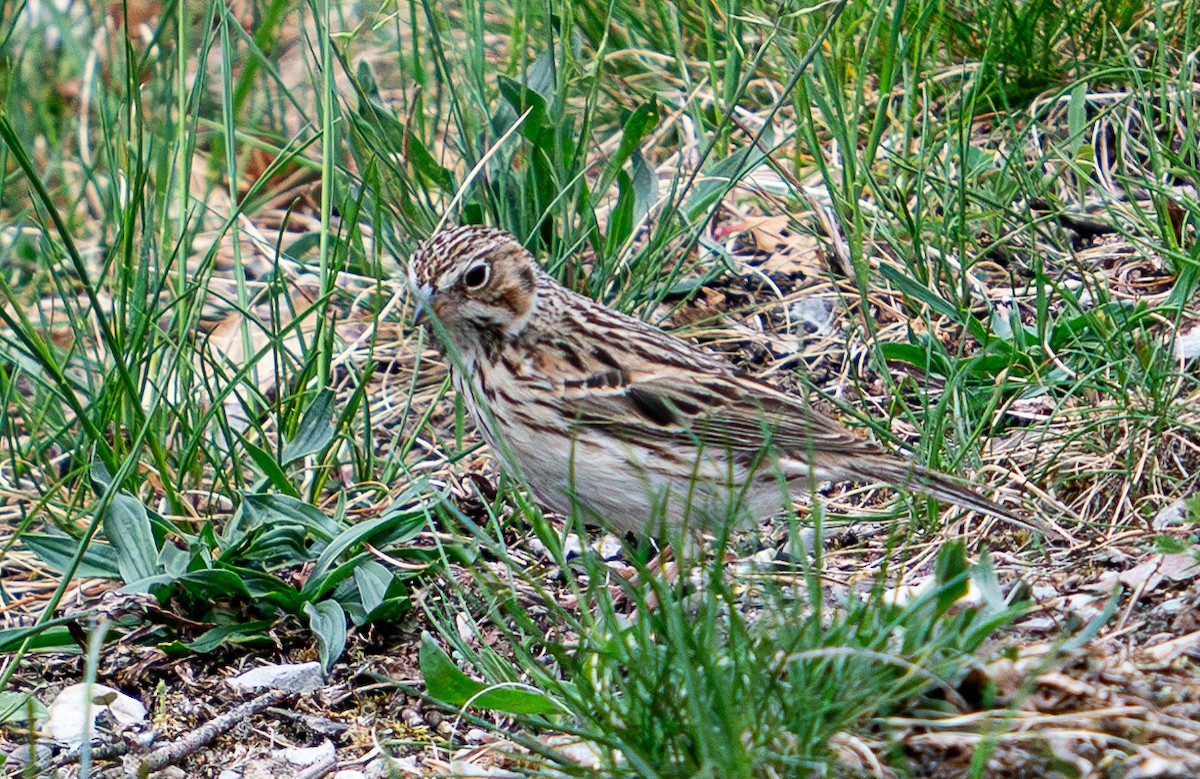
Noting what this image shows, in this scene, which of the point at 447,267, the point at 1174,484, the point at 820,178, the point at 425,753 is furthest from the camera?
the point at 820,178

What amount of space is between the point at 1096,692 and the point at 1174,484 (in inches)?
58.2

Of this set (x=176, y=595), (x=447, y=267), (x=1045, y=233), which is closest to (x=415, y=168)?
(x=447, y=267)

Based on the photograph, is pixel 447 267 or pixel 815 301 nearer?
pixel 447 267

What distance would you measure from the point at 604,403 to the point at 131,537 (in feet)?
5.43

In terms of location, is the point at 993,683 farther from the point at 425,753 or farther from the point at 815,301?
the point at 815,301

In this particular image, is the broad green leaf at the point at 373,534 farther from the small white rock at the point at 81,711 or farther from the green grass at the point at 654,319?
the small white rock at the point at 81,711

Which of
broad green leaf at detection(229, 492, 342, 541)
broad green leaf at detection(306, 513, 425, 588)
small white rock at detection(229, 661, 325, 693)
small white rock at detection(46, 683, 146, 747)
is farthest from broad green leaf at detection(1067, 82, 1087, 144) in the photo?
small white rock at detection(46, 683, 146, 747)

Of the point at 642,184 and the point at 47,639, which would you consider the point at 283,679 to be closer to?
the point at 47,639

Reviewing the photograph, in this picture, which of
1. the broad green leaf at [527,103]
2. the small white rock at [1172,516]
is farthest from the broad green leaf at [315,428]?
the small white rock at [1172,516]

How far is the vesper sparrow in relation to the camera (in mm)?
4797

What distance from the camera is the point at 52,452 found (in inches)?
241

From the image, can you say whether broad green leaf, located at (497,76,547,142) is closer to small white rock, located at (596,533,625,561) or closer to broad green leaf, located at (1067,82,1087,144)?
small white rock, located at (596,533,625,561)

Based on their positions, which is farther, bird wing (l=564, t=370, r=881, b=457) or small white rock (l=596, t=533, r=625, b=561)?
small white rock (l=596, t=533, r=625, b=561)

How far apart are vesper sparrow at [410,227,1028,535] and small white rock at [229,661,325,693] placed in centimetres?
92
